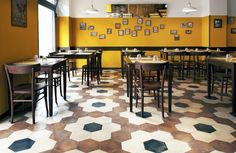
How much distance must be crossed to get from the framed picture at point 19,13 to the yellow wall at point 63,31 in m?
4.55

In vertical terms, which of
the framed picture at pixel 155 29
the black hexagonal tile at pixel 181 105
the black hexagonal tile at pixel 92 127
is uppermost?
the framed picture at pixel 155 29

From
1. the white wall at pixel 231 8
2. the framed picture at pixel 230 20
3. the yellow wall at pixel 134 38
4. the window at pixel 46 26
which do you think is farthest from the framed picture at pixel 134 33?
the white wall at pixel 231 8

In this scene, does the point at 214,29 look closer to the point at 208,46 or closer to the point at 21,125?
the point at 208,46

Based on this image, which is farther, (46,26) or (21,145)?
(46,26)

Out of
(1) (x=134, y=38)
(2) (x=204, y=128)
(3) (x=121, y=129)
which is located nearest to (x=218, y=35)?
(1) (x=134, y=38)

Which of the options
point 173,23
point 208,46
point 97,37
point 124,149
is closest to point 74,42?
point 97,37

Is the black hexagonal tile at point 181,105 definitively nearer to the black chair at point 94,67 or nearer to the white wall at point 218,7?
the black chair at point 94,67

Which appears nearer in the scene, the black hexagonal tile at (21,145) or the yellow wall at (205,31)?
the black hexagonal tile at (21,145)

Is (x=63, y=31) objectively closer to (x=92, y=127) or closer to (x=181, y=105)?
→ (x=181, y=105)

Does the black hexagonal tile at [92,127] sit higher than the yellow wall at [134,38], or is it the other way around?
the yellow wall at [134,38]

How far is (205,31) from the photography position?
9180 millimetres

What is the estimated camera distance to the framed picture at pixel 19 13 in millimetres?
3910

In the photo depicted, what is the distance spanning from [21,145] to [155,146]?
1.58 meters

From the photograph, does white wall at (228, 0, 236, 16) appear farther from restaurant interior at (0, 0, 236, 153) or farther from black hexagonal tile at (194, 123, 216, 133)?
black hexagonal tile at (194, 123, 216, 133)
